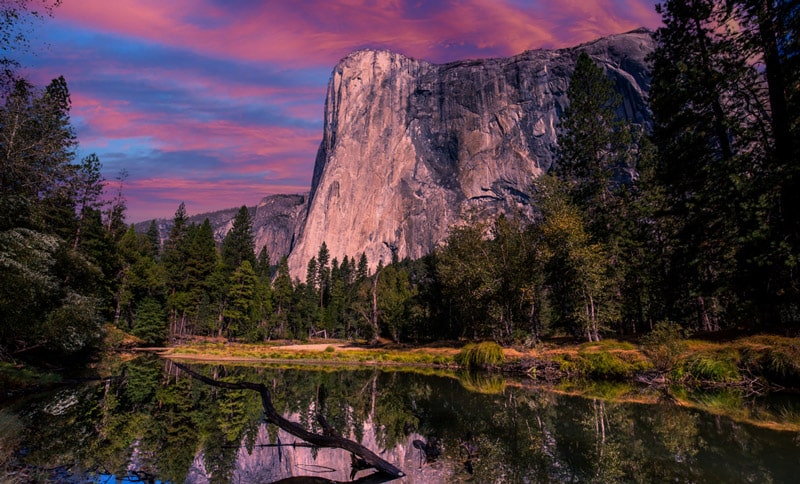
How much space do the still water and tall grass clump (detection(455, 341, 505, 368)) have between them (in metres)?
9.53

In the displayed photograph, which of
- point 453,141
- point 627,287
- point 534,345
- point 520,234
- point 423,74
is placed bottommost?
point 534,345

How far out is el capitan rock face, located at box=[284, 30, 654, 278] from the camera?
159875 mm

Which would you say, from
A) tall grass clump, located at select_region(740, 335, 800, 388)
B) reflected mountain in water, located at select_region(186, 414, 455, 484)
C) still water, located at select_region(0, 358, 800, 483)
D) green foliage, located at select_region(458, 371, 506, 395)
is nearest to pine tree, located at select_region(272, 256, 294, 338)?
green foliage, located at select_region(458, 371, 506, 395)

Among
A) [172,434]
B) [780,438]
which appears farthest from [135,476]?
[780,438]

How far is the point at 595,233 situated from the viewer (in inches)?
1358

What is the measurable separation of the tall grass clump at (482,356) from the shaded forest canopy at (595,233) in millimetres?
5766

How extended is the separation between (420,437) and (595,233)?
97.3 ft

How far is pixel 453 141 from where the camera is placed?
169000mm

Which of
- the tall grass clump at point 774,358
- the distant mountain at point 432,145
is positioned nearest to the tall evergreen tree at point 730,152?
the tall grass clump at point 774,358

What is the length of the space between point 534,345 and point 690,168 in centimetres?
1437

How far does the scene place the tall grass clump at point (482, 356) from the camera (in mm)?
25609

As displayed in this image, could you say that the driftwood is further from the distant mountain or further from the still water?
the distant mountain

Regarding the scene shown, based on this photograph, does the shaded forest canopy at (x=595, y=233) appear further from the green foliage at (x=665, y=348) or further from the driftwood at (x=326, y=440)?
the driftwood at (x=326, y=440)

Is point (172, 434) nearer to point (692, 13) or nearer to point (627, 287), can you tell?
point (692, 13)
